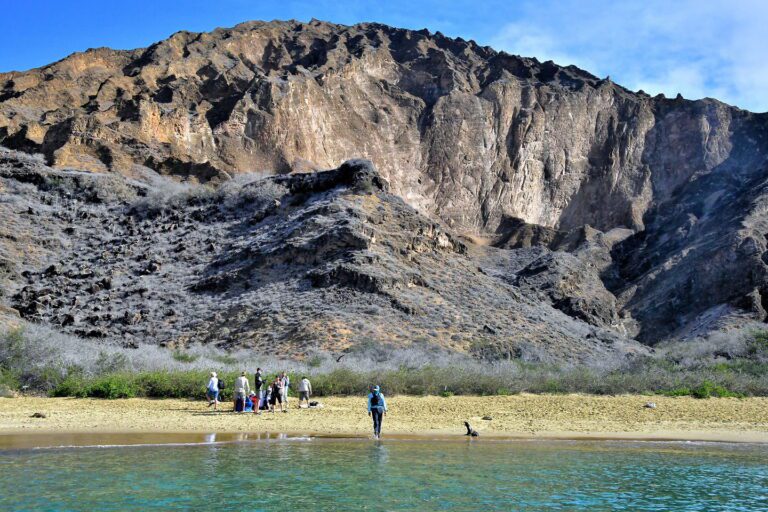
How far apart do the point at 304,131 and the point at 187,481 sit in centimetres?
6251

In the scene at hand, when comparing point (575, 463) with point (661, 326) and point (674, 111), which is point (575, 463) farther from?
point (674, 111)

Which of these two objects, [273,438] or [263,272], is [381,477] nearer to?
[273,438]

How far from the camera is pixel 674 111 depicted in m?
101

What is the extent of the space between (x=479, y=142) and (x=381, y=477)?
258ft

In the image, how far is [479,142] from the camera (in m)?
90.1

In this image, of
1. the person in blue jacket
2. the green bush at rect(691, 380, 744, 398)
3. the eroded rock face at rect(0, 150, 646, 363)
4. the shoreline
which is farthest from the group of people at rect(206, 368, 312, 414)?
the green bush at rect(691, 380, 744, 398)

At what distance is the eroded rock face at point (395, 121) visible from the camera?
217 feet

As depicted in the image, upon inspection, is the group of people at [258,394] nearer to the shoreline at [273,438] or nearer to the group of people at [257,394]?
the group of people at [257,394]

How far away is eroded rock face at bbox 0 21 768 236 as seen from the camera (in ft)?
217

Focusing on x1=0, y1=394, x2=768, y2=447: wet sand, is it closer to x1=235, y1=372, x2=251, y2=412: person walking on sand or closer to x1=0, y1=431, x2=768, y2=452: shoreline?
x1=0, y1=431, x2=768, y2=452: shoreline

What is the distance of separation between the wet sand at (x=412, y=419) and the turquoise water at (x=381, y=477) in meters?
2.03

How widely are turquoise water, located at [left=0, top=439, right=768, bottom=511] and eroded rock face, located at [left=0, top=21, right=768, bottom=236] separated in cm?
4656

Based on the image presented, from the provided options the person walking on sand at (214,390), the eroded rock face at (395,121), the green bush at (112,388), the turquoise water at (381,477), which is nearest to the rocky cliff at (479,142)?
the eroded rock face at (395,121)

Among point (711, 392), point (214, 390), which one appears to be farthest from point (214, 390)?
point (711, 392)
